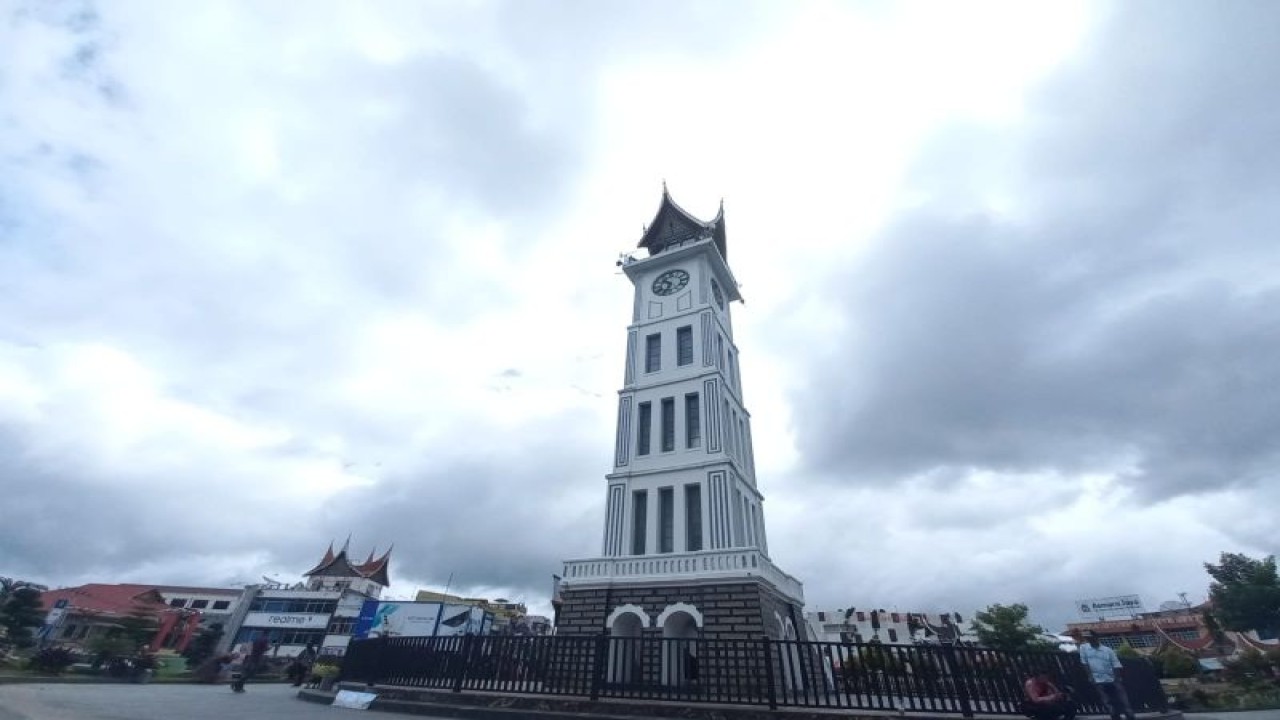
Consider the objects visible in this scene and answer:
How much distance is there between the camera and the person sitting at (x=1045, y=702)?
864cm

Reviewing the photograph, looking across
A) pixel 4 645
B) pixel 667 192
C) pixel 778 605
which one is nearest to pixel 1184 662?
pixel 778 605

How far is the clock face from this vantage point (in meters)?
26.9

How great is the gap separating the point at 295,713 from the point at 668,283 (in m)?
21.2

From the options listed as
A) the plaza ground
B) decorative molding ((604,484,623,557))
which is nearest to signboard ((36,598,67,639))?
the plaza ground

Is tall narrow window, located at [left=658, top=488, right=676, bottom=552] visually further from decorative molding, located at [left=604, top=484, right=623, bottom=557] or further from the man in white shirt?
the man in white shirt

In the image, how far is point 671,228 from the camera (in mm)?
29547

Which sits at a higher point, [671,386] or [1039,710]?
[671,386]

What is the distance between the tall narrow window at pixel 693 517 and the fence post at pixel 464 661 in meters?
9.02

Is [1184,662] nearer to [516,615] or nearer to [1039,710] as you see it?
[1039,710]

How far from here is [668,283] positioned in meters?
27.4

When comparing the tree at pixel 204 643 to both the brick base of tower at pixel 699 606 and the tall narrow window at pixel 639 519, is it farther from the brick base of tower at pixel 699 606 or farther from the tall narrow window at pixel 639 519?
the tall narrow window at pixel 639 519

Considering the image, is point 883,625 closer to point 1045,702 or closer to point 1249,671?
point 1249,671

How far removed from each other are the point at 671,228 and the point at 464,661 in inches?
893

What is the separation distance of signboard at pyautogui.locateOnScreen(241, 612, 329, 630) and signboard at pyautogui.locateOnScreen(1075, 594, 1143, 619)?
84783mm
